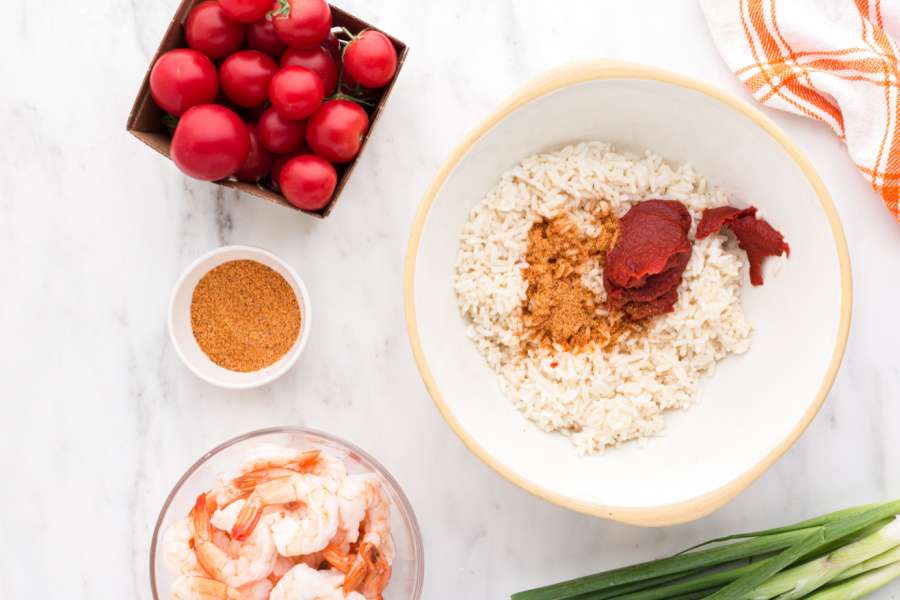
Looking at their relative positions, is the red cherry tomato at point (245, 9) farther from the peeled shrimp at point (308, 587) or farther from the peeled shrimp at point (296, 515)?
the peeled shrimp at point (308, 587)

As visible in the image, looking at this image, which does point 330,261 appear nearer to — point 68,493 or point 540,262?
point 540,262

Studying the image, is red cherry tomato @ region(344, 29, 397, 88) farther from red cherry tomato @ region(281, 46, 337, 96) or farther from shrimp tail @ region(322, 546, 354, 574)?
shrimp tail @ region(322, 546, 354, 574)

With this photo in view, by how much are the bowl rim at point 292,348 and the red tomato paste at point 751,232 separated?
807 millimetres

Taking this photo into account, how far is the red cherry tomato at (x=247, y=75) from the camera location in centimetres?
171

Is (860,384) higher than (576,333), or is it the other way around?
(860,384)

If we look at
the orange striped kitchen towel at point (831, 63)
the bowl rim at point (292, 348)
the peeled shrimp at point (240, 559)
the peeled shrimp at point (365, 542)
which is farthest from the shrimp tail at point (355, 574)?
the orange striped kitchen towel at point (831, 63)

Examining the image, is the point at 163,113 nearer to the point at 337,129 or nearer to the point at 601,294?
the point at 337,129

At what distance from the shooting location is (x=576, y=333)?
1.78 metres

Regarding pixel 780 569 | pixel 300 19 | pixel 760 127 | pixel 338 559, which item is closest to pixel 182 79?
pixel 300 19

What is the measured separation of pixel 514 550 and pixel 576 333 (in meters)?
0.52

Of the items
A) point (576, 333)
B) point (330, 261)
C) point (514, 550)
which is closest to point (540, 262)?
point (576, 333)

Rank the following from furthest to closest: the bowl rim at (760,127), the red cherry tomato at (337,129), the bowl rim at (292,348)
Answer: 1. the bowl rim at (292,348)
2. the red cherry tomato at (337,129)
3. the bowl rim at (760,127)

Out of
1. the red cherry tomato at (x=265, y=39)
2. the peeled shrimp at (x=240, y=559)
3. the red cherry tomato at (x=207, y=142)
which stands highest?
the red cherry tomato at (x=265, y=39)

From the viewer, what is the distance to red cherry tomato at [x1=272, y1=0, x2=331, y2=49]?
5.39 feet
